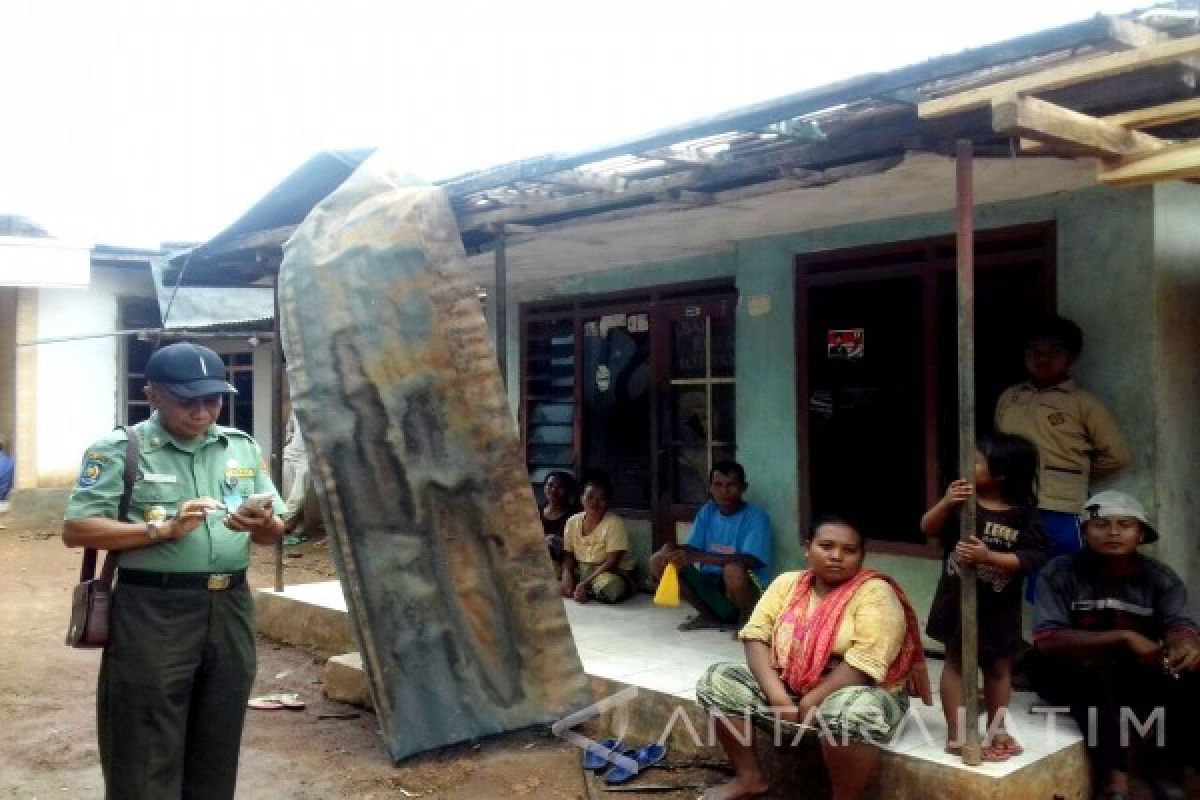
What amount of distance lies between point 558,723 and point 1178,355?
3.28 metres

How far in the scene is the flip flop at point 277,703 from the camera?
5.76 metres

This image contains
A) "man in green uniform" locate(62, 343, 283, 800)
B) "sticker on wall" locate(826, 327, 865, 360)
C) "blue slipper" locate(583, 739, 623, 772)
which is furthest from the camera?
"sticker on wall" locate(826, 327, 865, 360)

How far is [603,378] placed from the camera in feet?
25.5

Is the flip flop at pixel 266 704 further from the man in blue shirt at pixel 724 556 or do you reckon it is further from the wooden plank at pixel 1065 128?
the wooden plank at pixel 1065 128

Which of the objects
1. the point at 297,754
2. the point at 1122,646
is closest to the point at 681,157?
the point at 1122,646

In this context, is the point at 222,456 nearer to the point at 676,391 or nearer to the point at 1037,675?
the point at 1037,675

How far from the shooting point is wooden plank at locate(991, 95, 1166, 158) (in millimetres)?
3104

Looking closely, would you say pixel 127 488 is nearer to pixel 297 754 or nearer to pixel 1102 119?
pixel 297 754

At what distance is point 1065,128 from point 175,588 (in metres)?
3.04

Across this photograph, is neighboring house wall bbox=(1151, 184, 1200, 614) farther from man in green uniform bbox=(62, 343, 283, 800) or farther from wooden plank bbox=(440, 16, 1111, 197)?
man in green uniform bbox=(62, 343, 283, 800)

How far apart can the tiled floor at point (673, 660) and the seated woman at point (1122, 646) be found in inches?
6.8

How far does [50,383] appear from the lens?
13062mm

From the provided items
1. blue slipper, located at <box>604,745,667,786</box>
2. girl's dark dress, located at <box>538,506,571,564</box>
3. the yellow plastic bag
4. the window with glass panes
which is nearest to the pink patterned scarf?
blue slipper, located at <box>604,745,667,786</box>

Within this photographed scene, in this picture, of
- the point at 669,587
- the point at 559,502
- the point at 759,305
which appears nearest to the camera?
the point at 669,587
